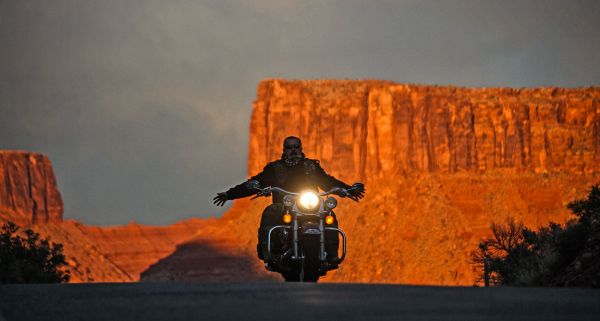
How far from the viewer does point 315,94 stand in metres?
147

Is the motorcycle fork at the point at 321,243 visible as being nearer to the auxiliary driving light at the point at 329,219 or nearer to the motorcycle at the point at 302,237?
the motorcycle at the point at 302,237

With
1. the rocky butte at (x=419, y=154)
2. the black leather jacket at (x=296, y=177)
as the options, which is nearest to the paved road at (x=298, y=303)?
the black leather jacket at (x=296, y=177)

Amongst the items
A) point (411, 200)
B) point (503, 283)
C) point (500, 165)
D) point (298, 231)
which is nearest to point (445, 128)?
point (500, 165)

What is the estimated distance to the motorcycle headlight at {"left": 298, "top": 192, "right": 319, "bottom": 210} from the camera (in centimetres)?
1592

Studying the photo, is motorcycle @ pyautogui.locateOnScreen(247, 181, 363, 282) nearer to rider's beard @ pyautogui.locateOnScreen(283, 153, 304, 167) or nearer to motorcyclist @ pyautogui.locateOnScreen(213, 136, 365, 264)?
motorcyclist @ pyautogui.locateOnScreen(213, 136, 365, 264)

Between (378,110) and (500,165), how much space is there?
51.8 ft

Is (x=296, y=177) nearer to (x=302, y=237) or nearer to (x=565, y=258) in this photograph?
(x=302, y=237)

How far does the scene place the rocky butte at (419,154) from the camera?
126 m

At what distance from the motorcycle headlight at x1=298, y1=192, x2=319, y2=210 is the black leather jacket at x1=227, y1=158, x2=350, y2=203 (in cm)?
37

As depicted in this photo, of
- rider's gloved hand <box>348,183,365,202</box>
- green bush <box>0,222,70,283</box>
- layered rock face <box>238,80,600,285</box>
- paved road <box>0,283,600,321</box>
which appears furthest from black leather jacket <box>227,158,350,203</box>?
layered rock face <box>238,80,600,285</box>

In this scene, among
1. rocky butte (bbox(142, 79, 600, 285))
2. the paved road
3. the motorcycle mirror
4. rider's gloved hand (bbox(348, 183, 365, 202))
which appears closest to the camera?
the paved road

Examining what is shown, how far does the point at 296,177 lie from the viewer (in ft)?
54.4

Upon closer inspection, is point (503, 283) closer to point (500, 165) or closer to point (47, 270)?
point (47, 270)

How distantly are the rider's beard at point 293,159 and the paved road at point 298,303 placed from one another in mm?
4553
